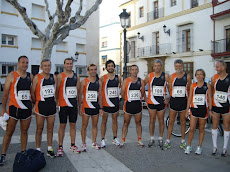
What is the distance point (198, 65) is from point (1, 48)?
60.3ft

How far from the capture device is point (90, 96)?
17.4ft

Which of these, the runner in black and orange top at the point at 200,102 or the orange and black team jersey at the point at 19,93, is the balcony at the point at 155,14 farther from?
the orange and black team jersey at the point at 19,93

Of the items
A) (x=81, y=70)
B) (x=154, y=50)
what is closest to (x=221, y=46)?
(x=154, y=50)

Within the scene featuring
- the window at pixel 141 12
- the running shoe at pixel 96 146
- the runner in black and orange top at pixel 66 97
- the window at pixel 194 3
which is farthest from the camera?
the window at pixel 141 12

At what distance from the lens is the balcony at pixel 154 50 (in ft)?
83.3

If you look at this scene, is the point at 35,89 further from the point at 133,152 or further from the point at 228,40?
the point at 228,40

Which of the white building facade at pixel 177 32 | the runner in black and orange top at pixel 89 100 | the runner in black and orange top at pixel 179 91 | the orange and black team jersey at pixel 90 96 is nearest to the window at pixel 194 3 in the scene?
the white building facade at pixel 177 32

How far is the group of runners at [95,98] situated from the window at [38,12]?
71.8ft

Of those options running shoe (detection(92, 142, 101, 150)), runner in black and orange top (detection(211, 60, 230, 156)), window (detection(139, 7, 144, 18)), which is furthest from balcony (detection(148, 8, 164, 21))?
running shoe (detection(92, 142, 101, 150))

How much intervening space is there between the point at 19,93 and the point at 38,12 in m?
23.0

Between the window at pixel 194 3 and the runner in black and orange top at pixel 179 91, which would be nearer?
the runner in black and orange top at pixel 179 91

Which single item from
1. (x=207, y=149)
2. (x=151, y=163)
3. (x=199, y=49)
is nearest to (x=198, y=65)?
(x=199, y=49)

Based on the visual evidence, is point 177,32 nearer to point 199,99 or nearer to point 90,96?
point 199,99

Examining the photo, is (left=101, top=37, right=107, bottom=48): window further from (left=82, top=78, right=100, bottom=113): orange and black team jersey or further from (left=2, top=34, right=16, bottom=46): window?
(left=82, top=78, right=100, bottom=113): orange and black team jersey
